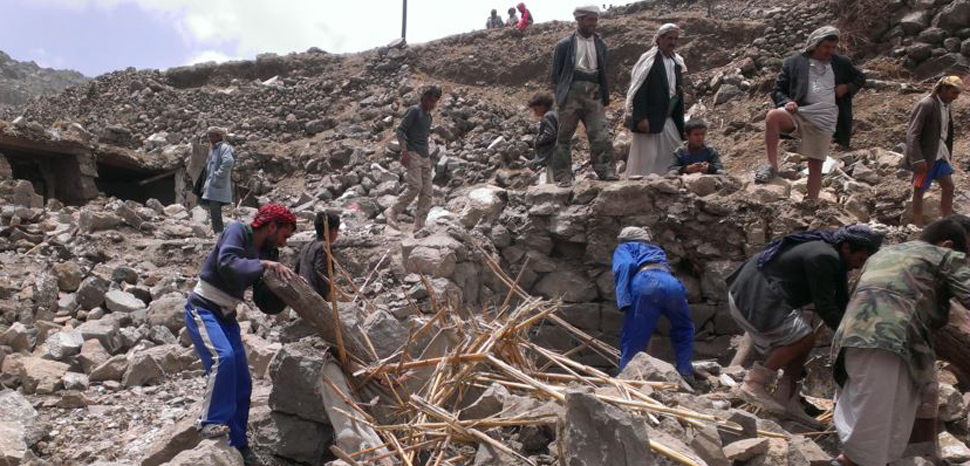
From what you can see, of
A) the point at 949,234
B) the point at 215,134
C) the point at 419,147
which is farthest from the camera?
the point at 215,134

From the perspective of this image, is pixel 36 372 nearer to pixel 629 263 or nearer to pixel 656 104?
pixel 629 263

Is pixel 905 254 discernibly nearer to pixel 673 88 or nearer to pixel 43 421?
pixel 673 88

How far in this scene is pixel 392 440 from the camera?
3.25 m

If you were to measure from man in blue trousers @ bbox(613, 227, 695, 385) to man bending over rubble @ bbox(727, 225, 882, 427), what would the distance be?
0.63m

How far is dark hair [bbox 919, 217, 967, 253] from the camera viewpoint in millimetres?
3430

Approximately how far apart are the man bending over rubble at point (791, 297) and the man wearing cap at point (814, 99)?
7.51 ft

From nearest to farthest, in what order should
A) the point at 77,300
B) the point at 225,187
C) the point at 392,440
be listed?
the point at 392,440
the point at 77,300
the point at 225,187

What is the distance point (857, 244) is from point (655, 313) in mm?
1377

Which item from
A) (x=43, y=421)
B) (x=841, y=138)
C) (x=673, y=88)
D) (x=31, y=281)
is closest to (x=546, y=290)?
(x=673, y=88)

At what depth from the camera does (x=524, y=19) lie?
656 inches

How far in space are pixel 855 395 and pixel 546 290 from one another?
3.36 m

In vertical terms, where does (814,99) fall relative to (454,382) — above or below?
above

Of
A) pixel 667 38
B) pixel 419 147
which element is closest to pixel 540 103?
pixel 667 38

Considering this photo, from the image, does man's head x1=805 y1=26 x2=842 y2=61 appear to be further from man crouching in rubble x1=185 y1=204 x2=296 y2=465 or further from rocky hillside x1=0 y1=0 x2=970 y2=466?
man crouching in rubble x1=185 y1=204 x2=296 y2=465
